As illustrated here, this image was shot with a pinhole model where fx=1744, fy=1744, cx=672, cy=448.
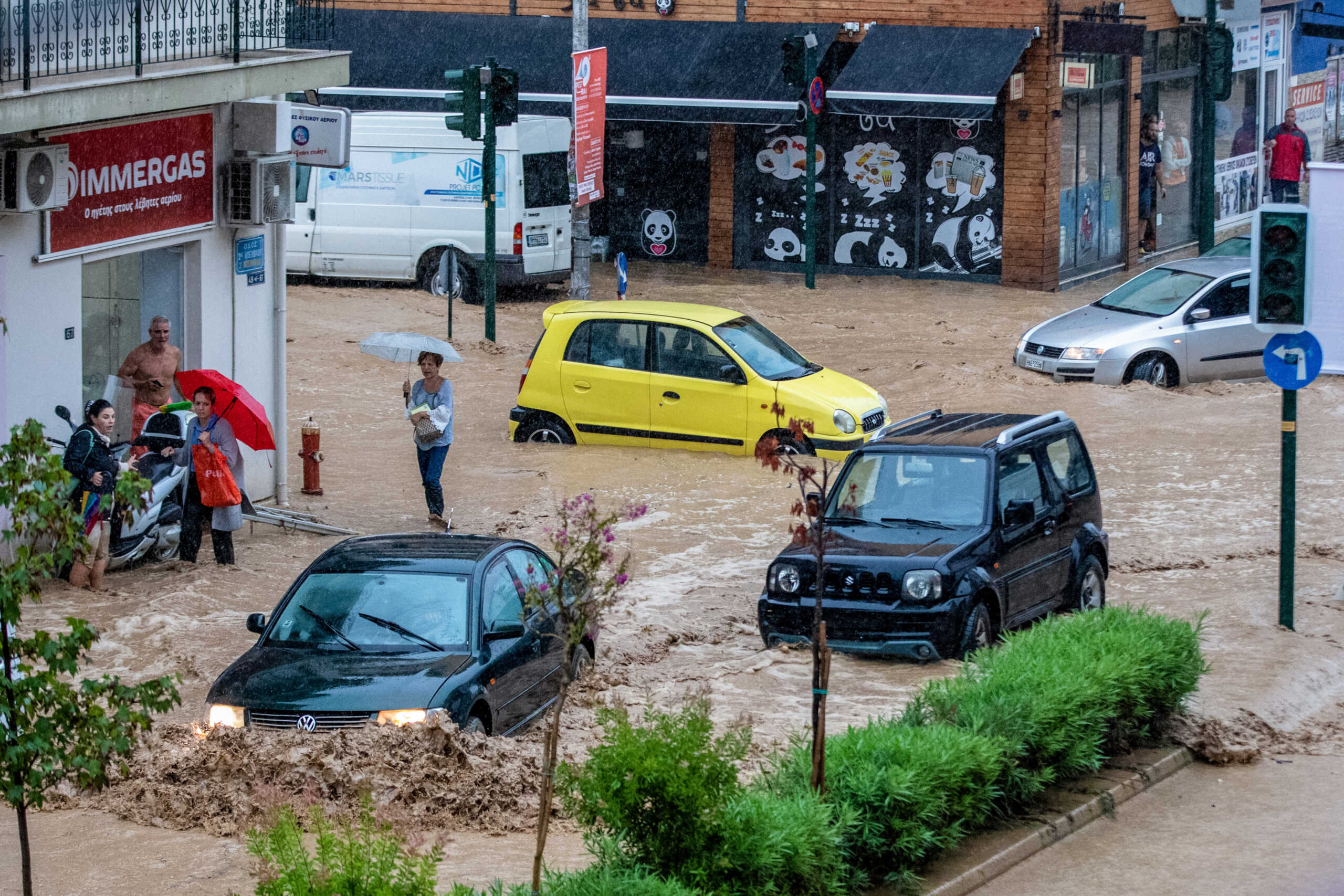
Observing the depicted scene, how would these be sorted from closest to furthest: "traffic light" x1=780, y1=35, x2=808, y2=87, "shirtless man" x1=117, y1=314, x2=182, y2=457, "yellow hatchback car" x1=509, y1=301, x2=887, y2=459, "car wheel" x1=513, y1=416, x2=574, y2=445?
1. "shirtless man" x1=117, y1=314, x2=182, y2=457
2. "yellow hatchback car" x1=509, y1=301, x2=887, y2=459
3. "car wheel" x1=513, y1=416, x2=574, y2=445
4. "traffic light" x1=780, y1=35, x2=808, y2=87

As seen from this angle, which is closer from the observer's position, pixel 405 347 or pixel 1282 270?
pixel 1282 270

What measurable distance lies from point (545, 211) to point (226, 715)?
18.1 meters

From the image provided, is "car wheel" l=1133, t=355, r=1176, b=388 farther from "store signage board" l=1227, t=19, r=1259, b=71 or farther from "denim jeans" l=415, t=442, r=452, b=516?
"store signage board" l=1227, t=19, r=1259, b=71

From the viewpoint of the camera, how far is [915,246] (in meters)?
28.8

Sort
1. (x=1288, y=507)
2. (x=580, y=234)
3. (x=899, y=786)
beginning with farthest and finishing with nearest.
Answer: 1. (x=580, y=234)
2. (x=1288, y=507)
3. (x=899, y=786)

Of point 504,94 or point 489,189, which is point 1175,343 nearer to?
point 504,94

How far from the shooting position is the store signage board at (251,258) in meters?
15.1

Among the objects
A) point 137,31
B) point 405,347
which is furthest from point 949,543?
point 137,31

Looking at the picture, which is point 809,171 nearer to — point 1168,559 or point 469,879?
point 1168,559

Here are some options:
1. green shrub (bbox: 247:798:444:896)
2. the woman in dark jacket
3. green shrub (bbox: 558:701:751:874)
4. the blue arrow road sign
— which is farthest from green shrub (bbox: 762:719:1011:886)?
the woman in dark jacket

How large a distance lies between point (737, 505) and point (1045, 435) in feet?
14.3

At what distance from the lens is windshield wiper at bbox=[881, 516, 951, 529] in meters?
11.1

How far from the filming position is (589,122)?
23.4m

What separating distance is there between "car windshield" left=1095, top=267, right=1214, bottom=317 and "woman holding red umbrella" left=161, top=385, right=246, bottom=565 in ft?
38.1
